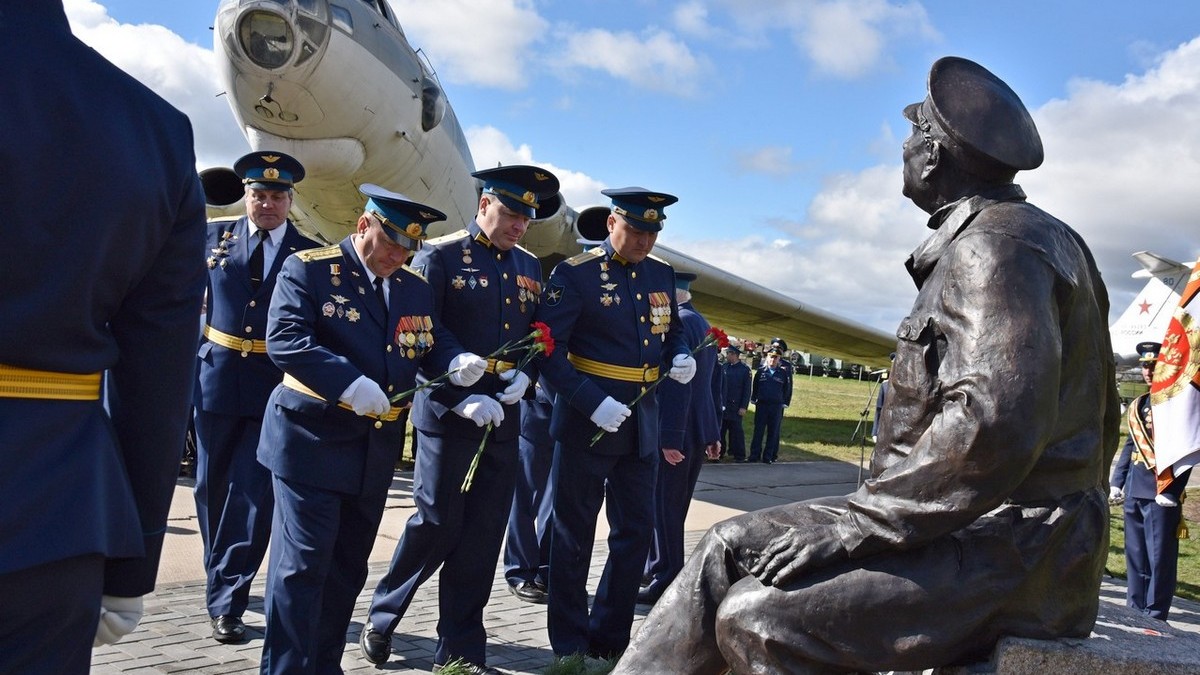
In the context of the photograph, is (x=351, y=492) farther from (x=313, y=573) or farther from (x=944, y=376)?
(x=944, y=376)

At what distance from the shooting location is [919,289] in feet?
8.46

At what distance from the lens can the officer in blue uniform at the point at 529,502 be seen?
18.0 feet

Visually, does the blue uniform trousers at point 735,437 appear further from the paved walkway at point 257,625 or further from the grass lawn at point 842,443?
the paved walkway at point 257,625

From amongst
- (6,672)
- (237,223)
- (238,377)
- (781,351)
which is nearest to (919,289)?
(6,672)

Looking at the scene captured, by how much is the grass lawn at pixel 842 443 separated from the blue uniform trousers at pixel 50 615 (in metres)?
2.48

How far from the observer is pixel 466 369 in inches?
151

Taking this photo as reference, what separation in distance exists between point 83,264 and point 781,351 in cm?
1546

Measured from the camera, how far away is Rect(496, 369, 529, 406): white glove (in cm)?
420

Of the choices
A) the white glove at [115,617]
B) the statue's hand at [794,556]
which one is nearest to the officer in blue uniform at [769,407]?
the statue's hand at [794,556]

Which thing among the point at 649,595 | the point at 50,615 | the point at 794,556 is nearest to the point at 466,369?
the point at 794,556

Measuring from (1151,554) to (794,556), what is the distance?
4632 mm

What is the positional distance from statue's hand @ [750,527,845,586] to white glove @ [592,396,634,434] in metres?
1.98

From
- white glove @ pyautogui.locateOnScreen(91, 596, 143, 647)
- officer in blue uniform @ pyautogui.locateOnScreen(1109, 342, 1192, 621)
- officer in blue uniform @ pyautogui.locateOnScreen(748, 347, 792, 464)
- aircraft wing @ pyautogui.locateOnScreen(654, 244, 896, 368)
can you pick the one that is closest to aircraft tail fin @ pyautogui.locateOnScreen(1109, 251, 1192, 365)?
aircraft wing @ pyautogui.locateOnScreen(654, 244, 896, 368)

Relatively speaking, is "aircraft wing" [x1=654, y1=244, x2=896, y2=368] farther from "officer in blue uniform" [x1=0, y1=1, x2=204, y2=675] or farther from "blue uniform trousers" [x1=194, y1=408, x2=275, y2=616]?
"officer in blue uniform" [x1=0, y1=1, x2=204, y2=675]
